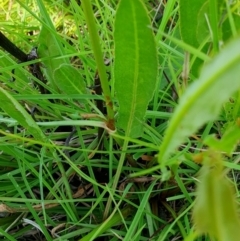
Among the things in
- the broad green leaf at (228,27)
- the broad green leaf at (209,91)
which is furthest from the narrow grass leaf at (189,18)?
the broad green leaf at (209,91)

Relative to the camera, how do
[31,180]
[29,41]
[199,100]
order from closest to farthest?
[199,100] < [31,180] < [29,41]

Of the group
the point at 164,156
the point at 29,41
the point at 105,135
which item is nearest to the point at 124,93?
the point at 105,135

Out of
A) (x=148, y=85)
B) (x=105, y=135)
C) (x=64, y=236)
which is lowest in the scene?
(x=64, y=236)

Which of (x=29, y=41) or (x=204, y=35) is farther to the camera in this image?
(x=29, y=41)

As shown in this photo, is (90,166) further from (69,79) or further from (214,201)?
(214,201)

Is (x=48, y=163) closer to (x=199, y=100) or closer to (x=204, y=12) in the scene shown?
(x=204, y=12)

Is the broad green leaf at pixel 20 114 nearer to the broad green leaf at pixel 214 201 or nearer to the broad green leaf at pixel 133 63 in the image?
the broad green leaf at pixel 133 63

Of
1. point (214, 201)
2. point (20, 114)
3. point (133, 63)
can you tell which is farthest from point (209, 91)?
point (20, 114)

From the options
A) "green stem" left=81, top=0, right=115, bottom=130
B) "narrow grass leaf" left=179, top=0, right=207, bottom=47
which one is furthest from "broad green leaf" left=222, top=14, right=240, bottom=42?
"green stem" left=81, top=0, right=115, bottom=130
